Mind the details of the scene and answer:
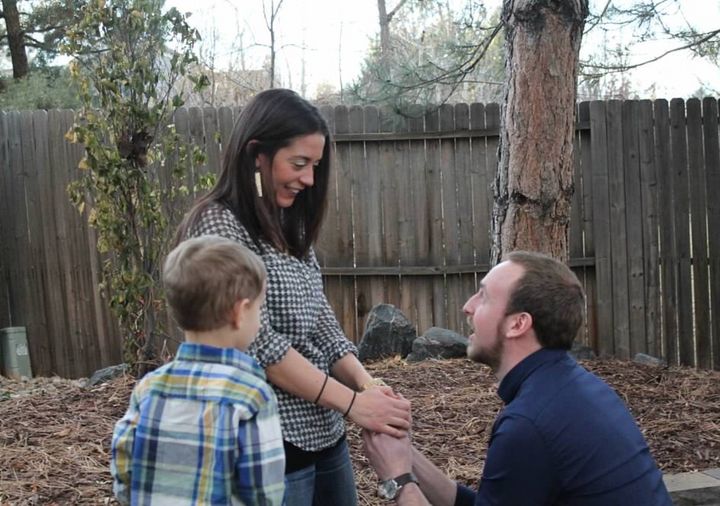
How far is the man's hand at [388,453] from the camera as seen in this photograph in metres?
2.24

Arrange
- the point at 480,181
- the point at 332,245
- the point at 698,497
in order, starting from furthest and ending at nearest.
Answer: the point at 332,245 → the point at 480,181 → the point at 698,497

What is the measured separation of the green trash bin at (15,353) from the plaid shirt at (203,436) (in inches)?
250

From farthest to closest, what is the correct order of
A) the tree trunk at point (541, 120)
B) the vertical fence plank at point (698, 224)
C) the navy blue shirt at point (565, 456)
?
the vertical fence plank at point (698, 224)
the tree trunk at point (541, 120)
the navy blue shirt at point (565, 456)

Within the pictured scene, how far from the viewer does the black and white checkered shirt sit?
206cm

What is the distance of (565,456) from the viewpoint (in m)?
1.98

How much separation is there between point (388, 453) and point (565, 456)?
49 centimetres

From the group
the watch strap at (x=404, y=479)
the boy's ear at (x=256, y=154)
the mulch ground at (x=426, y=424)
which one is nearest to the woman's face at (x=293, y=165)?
the boy's ear at (x=256, y=154)

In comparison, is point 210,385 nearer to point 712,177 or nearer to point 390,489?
point 390,489

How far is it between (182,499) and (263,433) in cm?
23

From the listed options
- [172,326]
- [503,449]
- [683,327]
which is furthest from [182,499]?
[683,327]

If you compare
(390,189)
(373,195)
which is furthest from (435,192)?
(373,195)

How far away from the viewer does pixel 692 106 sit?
23.7ft

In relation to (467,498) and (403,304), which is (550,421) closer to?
(467,498)

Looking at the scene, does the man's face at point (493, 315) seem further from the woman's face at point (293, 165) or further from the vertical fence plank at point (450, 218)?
the vertical fence plank at point (450, 218)
